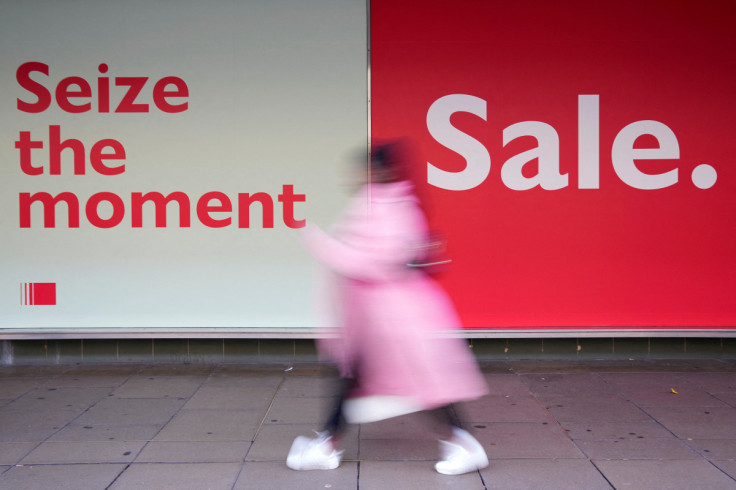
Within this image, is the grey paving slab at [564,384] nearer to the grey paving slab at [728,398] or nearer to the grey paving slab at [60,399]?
the grey paving slab at [728,398]

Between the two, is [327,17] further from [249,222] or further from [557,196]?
[557,196]

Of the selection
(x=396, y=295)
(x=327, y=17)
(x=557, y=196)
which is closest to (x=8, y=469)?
(x=396, y=295)

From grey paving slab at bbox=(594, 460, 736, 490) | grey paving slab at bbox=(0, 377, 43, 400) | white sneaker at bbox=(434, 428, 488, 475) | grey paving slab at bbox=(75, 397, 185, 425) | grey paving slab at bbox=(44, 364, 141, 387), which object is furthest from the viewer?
grey paving slab at bbox=(44, 364, 141, 387)

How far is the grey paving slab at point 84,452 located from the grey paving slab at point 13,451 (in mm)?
43

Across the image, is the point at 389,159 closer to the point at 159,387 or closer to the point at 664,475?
the point at 664,475

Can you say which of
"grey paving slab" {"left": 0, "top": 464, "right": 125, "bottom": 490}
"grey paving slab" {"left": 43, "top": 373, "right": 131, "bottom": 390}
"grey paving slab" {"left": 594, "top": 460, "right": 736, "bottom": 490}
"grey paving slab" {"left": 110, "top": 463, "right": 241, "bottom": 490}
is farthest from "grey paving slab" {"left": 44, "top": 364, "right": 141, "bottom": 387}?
"grey paving slab" {"left": 594, "top": 460, "right": 736, "bottom": 490}

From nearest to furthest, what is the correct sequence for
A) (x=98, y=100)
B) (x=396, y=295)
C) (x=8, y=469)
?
(x=396, y=295)
(x=8, y=469)
(x=98, y=100)

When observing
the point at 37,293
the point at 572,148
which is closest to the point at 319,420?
the point at 37,293

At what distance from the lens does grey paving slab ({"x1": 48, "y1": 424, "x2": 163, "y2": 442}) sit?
4434 mm

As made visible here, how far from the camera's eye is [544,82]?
6.22 metres

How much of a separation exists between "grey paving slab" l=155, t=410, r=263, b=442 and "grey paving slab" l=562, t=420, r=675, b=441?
7.14ft

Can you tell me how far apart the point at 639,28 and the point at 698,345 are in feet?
10.0

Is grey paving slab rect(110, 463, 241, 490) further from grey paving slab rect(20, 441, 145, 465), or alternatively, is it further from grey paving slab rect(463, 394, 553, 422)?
grey paving slab rect(463, 394, 553, 422)

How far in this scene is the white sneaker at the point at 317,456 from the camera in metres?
3.90
